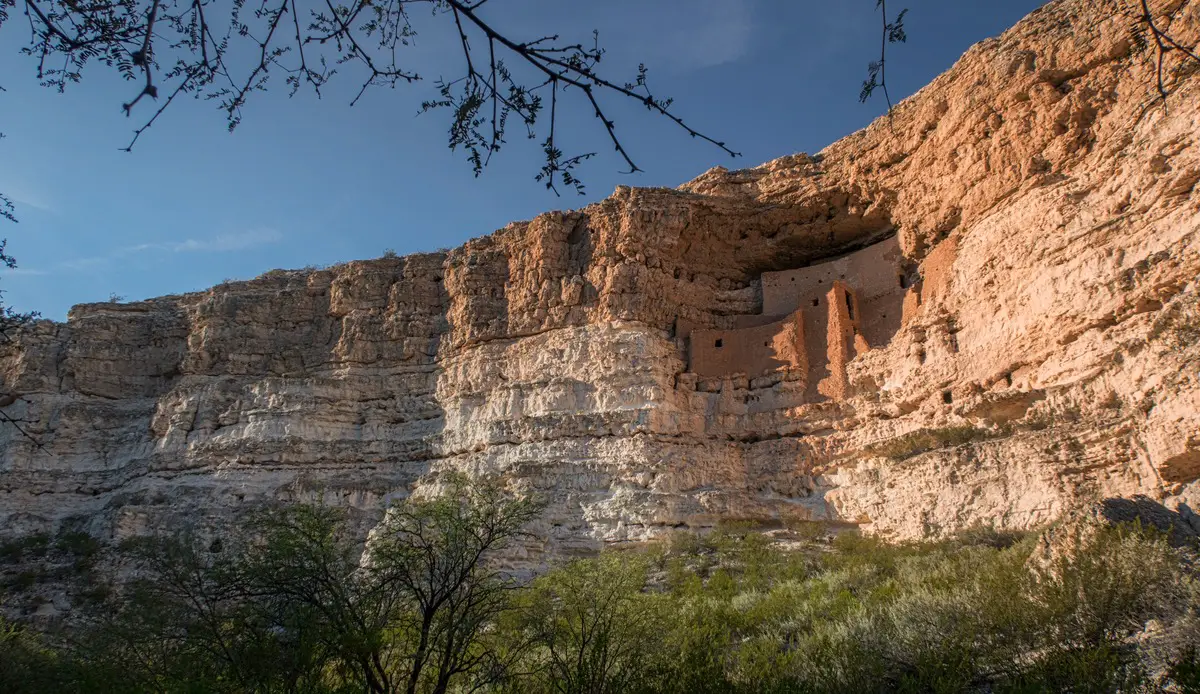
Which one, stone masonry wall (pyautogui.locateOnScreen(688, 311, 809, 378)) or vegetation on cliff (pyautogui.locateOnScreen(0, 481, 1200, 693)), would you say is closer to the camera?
vegetation on cliff (pyautogui.locateOnScreen(0, 481, 1200, 693))

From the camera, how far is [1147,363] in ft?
40.8

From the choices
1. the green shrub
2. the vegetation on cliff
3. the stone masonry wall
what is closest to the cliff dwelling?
the stone masonry wall


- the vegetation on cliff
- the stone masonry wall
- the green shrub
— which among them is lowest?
the vegetation on cliff

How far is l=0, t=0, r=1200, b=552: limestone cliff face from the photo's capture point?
13.6m

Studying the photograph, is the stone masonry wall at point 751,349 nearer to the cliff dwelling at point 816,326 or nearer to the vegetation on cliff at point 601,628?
the cliff dwelling at point 816,326

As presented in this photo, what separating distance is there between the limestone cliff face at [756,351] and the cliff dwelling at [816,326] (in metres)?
0.06

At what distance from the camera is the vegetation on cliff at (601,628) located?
7.45m

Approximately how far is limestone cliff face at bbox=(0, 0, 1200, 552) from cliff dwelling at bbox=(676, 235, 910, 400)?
63 mm

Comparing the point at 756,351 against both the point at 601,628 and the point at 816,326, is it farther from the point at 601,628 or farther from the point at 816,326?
the point at 601,628

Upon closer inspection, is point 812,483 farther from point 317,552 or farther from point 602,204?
point 317,552

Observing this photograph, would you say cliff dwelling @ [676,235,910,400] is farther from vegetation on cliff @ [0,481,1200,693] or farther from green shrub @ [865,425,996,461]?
vegetation on cliff @ [0,481,1200,693]

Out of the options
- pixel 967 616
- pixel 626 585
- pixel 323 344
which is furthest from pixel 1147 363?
pixel 323 344

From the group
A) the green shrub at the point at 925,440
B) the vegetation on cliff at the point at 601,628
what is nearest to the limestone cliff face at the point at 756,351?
the green shrub at the point at 925,440

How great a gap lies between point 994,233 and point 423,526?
39.9 ft
